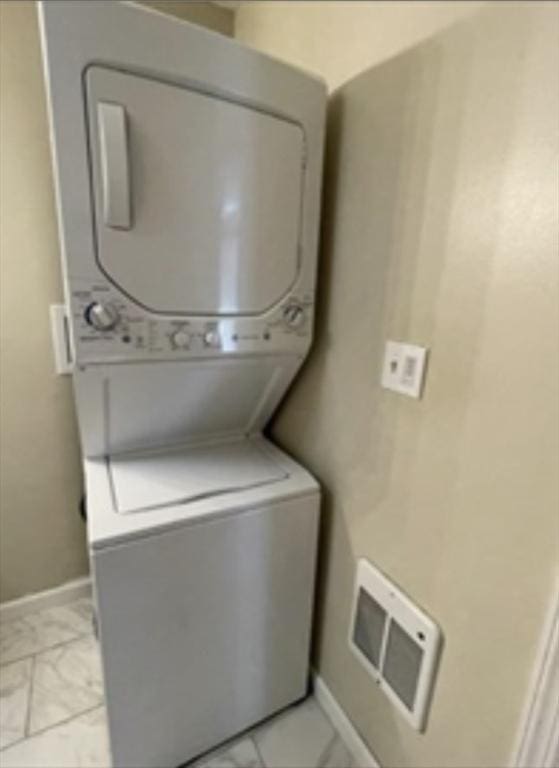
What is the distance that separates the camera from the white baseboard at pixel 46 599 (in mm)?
1857

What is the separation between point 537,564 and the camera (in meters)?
0.83

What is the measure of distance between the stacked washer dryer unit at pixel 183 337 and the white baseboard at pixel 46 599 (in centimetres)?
93

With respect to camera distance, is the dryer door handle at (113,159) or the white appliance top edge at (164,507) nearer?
the dryer door handle at (113,159)

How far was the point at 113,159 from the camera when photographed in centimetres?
94

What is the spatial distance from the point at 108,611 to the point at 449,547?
87 centimetres

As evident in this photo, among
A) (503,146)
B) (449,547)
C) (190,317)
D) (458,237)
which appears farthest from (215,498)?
(503,146)

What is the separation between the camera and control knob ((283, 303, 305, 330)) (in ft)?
4.23

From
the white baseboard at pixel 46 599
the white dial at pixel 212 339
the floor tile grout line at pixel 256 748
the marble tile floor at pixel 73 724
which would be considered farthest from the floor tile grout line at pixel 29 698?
the white dial at pixel 212 339

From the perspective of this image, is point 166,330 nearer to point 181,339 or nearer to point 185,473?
point 181,339

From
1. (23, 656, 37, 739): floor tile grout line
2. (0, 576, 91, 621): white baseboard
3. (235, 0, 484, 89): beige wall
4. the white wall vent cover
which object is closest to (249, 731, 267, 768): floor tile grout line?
the white wall vent cover

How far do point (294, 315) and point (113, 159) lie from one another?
0.62m

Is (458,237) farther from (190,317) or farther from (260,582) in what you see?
(260,582)

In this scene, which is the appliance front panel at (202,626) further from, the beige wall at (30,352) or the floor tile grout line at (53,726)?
the beige wall at (30,352)

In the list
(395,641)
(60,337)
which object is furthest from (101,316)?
(395,641)
